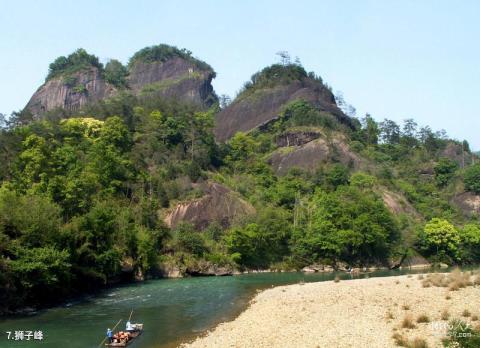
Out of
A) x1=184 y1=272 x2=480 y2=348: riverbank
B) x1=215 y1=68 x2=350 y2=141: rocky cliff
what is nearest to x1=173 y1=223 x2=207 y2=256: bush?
x1=184 y1=272 x2=480 y2=348: riverbank

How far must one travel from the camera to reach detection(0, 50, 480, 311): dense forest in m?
43.5

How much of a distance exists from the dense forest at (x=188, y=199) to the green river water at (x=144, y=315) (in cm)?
349

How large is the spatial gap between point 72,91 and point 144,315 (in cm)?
13359

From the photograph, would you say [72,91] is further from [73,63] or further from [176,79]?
[176,79]

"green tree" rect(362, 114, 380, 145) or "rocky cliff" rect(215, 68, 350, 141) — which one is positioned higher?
"rocky cliff" rect(215, 68, 350, 141)

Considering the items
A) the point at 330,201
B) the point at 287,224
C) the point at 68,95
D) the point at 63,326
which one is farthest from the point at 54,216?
the point at 68,95

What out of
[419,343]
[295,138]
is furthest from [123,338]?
[295,138]

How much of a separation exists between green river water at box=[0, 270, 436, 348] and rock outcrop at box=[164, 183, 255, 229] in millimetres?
26503

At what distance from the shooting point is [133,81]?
572 feet

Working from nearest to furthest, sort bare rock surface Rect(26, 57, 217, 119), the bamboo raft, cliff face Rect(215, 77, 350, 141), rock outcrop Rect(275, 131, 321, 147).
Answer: the bamboo raft
rock outcrop Rect(275, 131, 321, 147)
cliff face Rect(215, 77, 350, 141)
bare rock surface Rect(26, 57, 217, 119)

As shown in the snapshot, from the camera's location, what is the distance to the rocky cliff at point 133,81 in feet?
512

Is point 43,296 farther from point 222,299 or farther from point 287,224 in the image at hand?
point 287,224

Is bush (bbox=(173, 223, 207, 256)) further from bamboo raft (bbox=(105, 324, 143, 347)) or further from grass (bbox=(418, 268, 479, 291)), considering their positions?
bamboo raft (bbox=(105, 324, 143, 347))

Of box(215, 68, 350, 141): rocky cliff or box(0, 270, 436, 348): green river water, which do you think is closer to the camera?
box(0, 270, 436, 348): green river water
